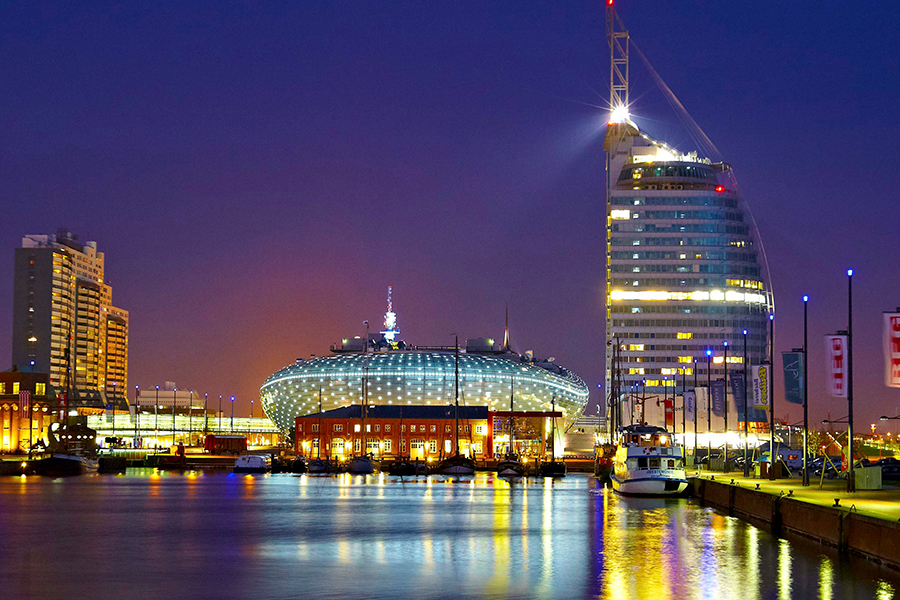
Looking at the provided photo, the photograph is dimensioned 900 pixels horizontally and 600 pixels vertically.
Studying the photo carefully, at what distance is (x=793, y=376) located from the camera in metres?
67.9

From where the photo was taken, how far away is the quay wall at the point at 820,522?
38.9 m

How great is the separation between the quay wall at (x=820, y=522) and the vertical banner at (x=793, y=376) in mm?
5969

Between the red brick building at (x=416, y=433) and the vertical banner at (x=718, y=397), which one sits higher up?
the vertical banner at (x=718, y=397)

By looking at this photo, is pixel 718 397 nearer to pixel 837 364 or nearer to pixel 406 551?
pixel 837 364

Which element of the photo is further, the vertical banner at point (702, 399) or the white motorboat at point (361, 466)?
the vertical banner at point (702, 399)

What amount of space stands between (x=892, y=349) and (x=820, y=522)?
7.64 metres

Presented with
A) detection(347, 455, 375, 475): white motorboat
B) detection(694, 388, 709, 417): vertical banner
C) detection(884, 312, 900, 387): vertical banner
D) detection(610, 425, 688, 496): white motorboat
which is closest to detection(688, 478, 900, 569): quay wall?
detection(884, 312, 900, 387): vertical banner

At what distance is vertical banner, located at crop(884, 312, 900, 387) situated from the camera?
46531mm

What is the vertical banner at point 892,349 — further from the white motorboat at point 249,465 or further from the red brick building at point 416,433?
the red brick building at point 416,433

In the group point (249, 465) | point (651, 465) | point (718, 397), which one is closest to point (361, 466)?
point (249, 465)

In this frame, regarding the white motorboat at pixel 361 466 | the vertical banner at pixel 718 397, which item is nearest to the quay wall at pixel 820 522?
the vertical banner at pixel 718 397

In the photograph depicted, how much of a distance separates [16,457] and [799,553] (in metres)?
143

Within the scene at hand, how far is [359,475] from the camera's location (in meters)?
145

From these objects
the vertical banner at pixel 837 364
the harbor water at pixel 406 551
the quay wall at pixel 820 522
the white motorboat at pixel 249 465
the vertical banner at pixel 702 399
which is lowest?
the white motorboat at pixel 249 465
